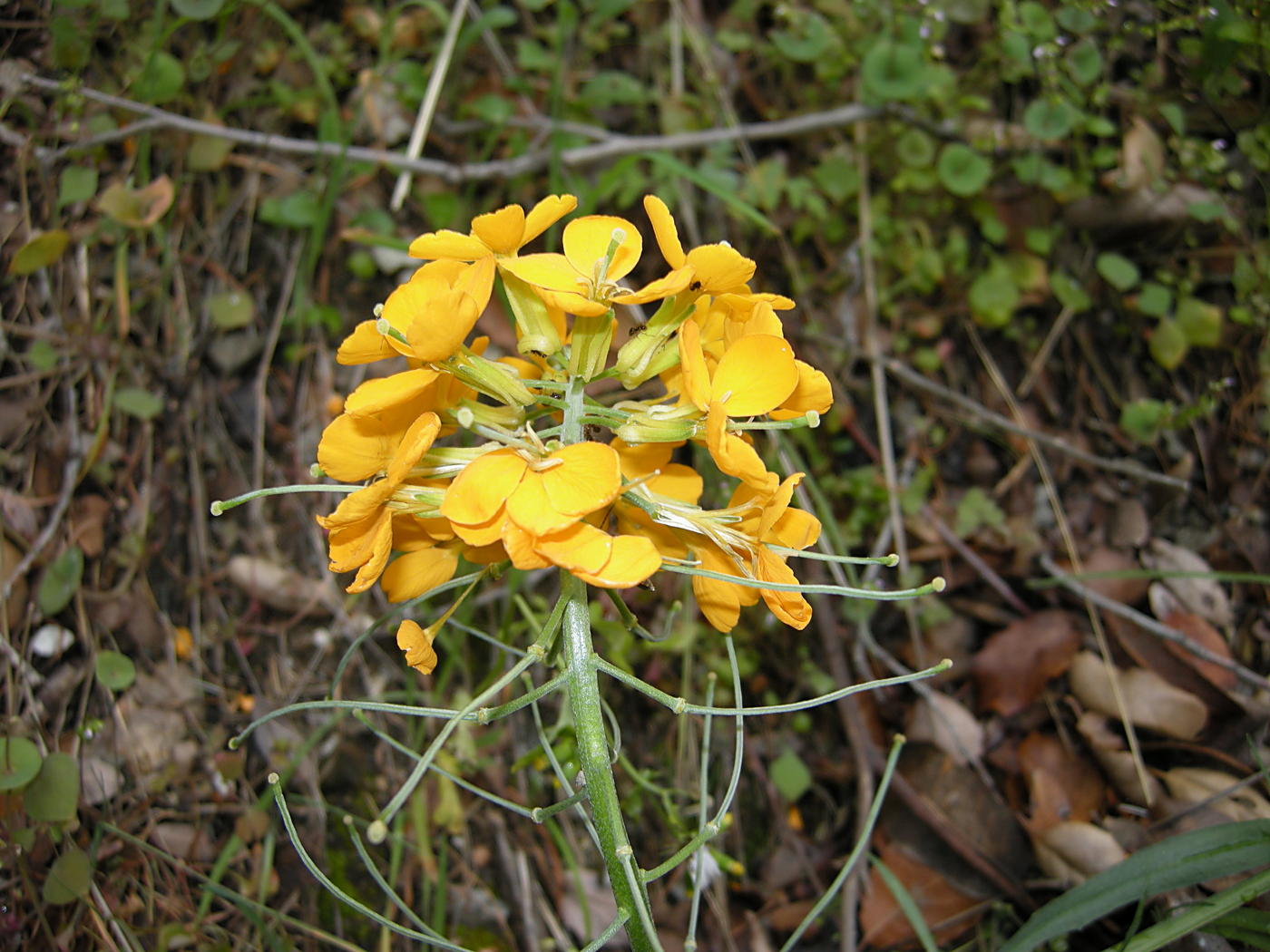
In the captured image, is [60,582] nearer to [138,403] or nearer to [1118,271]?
[138,403]

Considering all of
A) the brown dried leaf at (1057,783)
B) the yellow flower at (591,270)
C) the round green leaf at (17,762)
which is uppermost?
the yellow flower at (591,270)

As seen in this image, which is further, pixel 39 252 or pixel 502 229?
pixel 39 252

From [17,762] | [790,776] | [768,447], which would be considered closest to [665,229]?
[768,447]

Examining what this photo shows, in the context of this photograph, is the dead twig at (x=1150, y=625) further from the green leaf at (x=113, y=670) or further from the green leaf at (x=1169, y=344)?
the green leaf at (x=113, y=670)

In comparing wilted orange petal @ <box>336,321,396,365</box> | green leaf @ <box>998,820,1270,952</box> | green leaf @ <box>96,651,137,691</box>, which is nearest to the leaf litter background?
green leaf @ <box>96,651,137,691</box>

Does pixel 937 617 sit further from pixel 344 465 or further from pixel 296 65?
pixel 296 65

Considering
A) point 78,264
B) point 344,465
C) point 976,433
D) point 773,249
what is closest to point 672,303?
point 344,465

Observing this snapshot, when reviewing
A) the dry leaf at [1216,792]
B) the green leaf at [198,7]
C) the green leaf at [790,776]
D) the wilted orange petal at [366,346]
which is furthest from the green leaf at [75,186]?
the dry leaf at [1216,792]

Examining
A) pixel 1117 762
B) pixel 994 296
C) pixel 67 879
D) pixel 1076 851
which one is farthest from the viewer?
pixel 994 296
